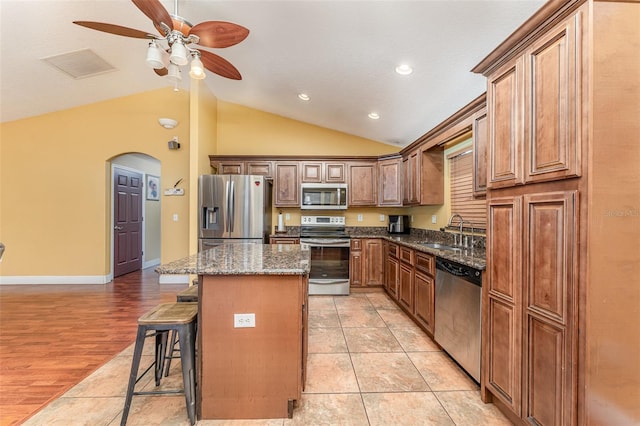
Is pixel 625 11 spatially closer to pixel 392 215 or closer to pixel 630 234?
pixel 630 234

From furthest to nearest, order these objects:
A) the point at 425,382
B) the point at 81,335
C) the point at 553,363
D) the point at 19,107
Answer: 1. the point at 19,107
2. the point at 81,335
3. the point at 425,382
4. the point at 553,363

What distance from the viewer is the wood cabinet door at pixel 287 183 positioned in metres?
4.67

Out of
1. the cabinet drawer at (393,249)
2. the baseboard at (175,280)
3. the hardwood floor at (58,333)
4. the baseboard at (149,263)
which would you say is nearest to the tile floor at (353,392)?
the hardwood floor at (58,333)

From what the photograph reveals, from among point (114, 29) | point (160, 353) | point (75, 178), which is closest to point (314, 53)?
point (114, 29)

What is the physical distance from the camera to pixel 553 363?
1.31m

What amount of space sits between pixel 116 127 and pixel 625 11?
622cm

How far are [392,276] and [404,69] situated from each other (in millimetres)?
2605

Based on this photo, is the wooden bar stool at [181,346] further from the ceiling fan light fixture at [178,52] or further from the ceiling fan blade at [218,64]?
the ceiling fan blade at [218,64]

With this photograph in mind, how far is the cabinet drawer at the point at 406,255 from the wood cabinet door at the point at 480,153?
106 centimetres

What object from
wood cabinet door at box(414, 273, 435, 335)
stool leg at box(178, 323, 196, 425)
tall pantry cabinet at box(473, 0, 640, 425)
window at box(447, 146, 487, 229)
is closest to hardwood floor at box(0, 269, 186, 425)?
stool leg at box(178, 323, 196, 425)

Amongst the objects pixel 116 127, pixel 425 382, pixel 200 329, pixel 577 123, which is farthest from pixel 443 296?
pixel 116 127

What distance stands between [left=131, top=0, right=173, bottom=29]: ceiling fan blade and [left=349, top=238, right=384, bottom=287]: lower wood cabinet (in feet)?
11.3

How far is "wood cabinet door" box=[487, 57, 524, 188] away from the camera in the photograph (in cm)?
154

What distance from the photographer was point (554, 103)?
4.36 feet
